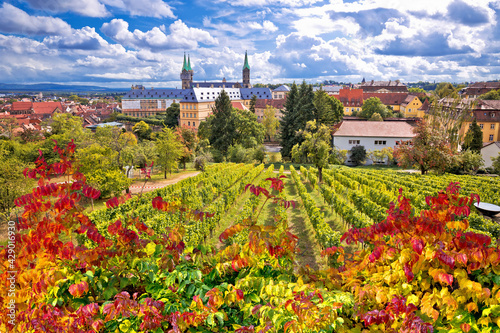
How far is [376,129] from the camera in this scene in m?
43.4

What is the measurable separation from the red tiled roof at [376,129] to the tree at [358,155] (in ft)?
6.48

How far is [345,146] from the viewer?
43.4 metres

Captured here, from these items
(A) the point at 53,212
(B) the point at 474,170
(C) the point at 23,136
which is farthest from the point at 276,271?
(C) the point at 23,136

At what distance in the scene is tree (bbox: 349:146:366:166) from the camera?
4200 centimetres

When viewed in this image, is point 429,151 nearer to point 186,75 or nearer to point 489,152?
point 489,152

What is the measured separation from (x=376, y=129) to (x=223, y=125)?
22576 millimetres

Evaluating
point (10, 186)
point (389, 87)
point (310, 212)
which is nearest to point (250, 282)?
point (310, 212)

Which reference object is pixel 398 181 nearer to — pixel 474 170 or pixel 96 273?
pixel 474 170

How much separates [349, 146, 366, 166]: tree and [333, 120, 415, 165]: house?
0.90 m

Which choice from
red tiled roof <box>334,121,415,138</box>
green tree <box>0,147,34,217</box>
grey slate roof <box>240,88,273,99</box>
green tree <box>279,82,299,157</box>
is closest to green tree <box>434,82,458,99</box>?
red tiled roof <box>334,121,415,138</box>

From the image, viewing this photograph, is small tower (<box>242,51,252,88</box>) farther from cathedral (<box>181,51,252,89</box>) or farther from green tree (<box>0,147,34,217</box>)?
green tree (<box>0,147,34,217</box>)

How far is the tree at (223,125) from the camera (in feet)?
150

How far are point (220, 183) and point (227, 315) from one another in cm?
2014

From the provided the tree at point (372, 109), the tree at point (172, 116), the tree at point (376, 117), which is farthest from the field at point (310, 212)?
the tree at point (172, 116)
